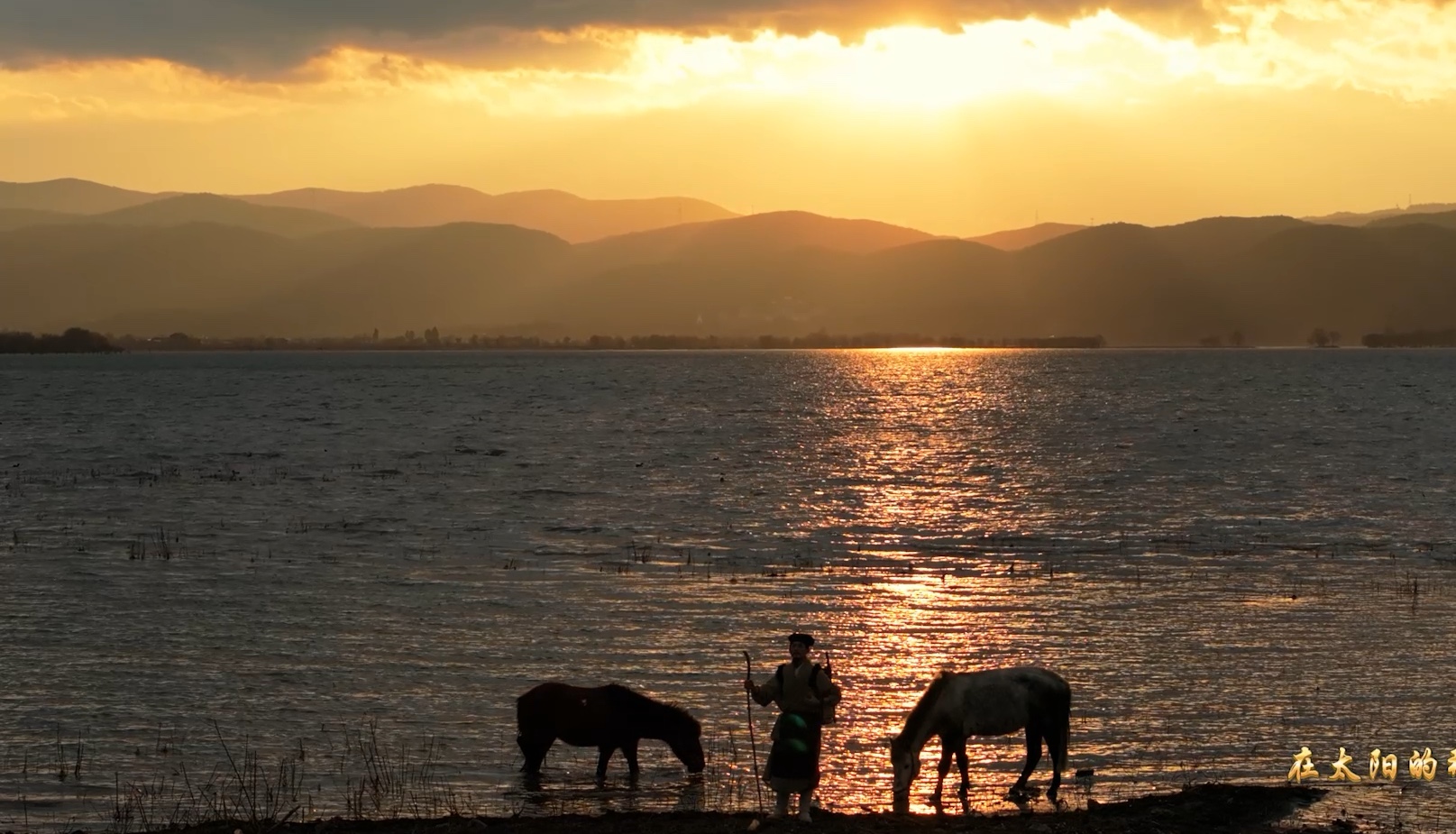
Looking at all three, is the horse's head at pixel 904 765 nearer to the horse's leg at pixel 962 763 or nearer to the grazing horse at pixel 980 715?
the grazing horse at pixel 980 715

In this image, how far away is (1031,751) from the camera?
59.0 ft

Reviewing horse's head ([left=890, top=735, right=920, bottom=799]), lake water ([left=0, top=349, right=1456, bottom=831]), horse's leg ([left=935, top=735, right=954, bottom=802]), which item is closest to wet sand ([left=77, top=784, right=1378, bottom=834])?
horse's leg ([left=935, top=735, right=954, bottom=802])

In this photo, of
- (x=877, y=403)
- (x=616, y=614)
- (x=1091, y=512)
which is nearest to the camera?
(x=616, y=614)

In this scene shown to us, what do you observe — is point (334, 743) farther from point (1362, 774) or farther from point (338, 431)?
point (338, 431)

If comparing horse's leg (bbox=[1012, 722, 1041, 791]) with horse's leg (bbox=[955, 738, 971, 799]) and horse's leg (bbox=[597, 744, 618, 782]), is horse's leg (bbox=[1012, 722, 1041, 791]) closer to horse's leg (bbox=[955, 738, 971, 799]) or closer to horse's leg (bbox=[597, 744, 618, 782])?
horse's leg (bbox=[955, 738, 971, 799])

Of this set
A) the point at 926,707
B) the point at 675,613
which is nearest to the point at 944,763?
the point at 926,707

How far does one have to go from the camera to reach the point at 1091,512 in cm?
5203

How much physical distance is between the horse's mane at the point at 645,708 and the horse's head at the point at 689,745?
0.04 metres

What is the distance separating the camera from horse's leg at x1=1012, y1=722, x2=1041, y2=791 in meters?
17.8

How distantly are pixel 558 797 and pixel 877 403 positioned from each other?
411 feet

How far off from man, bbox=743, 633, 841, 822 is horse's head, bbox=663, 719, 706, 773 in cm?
308

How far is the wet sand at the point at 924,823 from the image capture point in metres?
15.4

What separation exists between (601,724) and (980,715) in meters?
4.82

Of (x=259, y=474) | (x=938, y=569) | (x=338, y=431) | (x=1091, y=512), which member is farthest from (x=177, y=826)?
(x=338, y=431)
